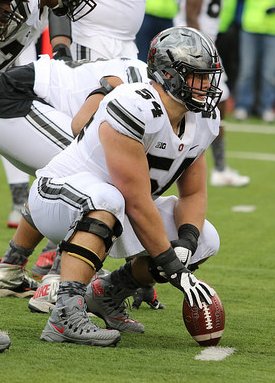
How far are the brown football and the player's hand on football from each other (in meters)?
0.02

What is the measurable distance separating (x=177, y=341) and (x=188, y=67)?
1050mm

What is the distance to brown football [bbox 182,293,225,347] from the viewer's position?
4445 millimetres

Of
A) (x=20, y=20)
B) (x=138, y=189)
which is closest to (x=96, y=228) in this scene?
(x=138, y=189)

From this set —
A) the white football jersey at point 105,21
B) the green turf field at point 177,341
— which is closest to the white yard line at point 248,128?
the green turf field at point 177,341

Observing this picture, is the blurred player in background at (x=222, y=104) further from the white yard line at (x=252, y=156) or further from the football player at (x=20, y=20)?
the football player at (x=20, y=20)

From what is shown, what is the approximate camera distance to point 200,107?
4.48m

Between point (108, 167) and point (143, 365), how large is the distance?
756 mm

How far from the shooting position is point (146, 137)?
4.38 metres

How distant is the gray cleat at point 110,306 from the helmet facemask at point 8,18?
1107 mm

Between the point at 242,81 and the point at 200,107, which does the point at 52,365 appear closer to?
the point at 200,107

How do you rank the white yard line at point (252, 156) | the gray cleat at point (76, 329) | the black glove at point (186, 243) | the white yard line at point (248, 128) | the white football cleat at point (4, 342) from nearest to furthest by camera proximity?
1. the white football cleat at point (4, 342)
2. the gray cleat at point (76, 329)
3. the black glove at point (186, 243)
4. the white yard line at point (252, 156)
5. the white yard line at point (248, 128)

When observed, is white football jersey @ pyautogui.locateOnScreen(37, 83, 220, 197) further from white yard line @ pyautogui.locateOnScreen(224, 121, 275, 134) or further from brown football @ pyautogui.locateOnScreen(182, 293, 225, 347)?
white yard line @ pyautogui.locateOnScreen(224, 121, 275, 134)

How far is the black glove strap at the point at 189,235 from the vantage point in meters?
4.52

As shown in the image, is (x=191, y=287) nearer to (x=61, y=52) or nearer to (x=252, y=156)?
(x=61, y=52)
